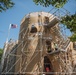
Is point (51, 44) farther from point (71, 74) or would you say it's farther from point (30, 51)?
point (71, 74)

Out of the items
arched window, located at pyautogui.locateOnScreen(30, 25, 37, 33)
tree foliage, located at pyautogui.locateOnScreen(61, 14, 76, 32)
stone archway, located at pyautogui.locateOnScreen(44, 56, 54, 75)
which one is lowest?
stone archway, located at pyautogui.locateOnScreen(44, 56, 54, 75)

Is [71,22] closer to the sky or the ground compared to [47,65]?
closer to the sky

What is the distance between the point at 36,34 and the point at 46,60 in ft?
14.1

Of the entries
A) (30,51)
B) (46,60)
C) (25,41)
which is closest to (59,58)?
(46,60)

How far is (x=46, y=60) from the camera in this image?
23031 mm

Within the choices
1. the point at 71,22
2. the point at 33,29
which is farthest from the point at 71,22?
the point at 33,29

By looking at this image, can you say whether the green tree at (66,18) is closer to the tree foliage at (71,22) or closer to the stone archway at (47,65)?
the tree foliage at (71,22)

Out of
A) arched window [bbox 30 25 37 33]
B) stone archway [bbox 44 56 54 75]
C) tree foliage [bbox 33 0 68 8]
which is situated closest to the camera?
tree foliage [bbox 33 0 68 8]

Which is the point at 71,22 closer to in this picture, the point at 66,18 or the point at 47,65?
the point at 66,18

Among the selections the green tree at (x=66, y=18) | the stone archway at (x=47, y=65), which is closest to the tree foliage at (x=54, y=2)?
the green tree at (x=66, y=18)

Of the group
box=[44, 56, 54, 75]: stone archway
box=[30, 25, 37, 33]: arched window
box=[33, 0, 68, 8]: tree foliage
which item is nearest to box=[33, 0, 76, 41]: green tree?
box=[33, 0, 68, 8]: tree foliage

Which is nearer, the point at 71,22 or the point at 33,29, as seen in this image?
the point at 71,22

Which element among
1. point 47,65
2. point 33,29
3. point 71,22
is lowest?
point 47,65

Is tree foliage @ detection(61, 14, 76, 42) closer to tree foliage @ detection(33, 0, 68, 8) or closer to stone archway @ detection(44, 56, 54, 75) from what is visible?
tree foliage @ detection(33, 0, 68, 8)
